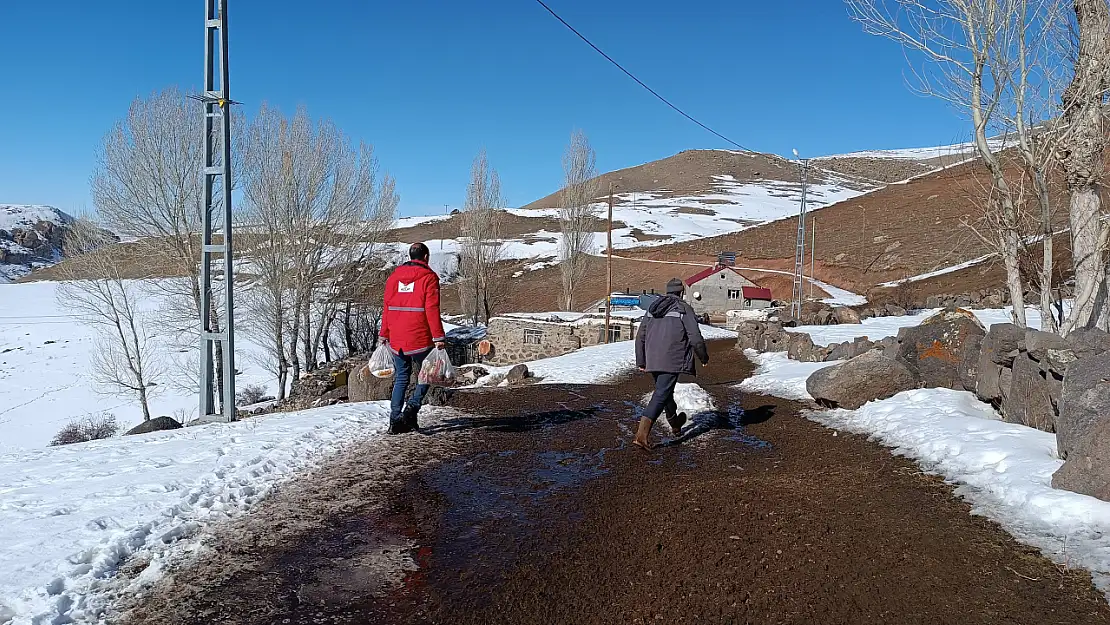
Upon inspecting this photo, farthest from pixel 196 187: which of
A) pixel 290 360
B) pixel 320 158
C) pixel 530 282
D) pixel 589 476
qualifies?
pixel 530 282

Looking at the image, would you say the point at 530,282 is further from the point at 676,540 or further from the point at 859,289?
the point at 676,540

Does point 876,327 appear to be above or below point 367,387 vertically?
above

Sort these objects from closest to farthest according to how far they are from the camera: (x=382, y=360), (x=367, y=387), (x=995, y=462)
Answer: (x=995, y=462), (x=382, y=360), (x=367, y=387)

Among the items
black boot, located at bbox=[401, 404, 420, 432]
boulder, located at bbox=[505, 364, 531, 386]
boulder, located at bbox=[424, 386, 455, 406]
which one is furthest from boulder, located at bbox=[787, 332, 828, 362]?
black boot, located at bbox=[401, 404, 420, 432]

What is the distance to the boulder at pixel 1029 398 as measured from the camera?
21.6 feet

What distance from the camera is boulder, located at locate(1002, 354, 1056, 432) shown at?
658 centimetres


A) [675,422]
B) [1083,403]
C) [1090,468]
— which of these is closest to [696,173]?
[675,422]

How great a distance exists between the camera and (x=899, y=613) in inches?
141

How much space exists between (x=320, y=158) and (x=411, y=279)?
26.9 meters

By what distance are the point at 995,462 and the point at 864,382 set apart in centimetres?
339

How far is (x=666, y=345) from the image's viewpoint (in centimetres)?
731

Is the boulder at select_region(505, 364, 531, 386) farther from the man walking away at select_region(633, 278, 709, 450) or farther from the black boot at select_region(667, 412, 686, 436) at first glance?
the man walking away at select_region(633, 278, 709, 450)

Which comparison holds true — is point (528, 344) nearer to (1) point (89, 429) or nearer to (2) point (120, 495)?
(1) point (89, 429)

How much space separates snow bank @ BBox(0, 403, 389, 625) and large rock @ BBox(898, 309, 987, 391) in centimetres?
728
